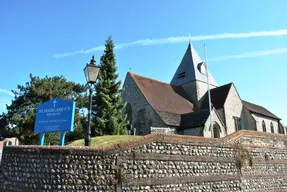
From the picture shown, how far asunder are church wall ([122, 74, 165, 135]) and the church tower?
9.61 meters

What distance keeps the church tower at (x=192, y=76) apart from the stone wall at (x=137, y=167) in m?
19.9

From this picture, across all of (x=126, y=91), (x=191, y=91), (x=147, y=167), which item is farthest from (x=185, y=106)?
(x=147, y=167)

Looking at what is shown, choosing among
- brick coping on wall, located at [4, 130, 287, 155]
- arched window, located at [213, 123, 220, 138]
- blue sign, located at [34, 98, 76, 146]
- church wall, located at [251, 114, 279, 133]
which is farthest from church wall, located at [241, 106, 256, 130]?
blue sign, located at [34, 98, 76, 146]

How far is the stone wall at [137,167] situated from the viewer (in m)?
7.82

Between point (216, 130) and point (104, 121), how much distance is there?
36.7 feet

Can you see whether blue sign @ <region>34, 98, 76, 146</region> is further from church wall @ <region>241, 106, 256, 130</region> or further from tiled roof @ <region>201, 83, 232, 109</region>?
church wall @ <region>241, 106, 256, 130</region>

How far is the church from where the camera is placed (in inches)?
910

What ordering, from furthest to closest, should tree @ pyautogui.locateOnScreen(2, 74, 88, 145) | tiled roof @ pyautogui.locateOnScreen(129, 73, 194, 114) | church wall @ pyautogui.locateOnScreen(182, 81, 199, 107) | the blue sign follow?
1. church wall @ pyautogui.locateOnScreen(182, 81, 199, 107)
2. tiled roof @ pyautogui.locateOnScreen(129, 73, 194, 114)
3. tree @ pyautogui.locateOnScreen(2, 74, 88, 145)
4. the blue sign

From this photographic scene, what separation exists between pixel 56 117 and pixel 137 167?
397 cm

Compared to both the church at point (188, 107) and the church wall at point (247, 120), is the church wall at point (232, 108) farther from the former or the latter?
the church wall at point (247, 120)

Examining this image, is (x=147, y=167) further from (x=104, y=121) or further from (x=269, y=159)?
(x=104, y=121)

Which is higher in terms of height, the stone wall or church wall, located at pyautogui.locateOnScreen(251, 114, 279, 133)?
church wall, located at pyautogui.locateOnScreen(251, 114, 279, 133)

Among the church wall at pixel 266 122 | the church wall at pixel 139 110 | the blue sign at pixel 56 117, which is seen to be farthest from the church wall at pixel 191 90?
the blue sign at pixel 56 117

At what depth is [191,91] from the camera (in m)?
33.0
